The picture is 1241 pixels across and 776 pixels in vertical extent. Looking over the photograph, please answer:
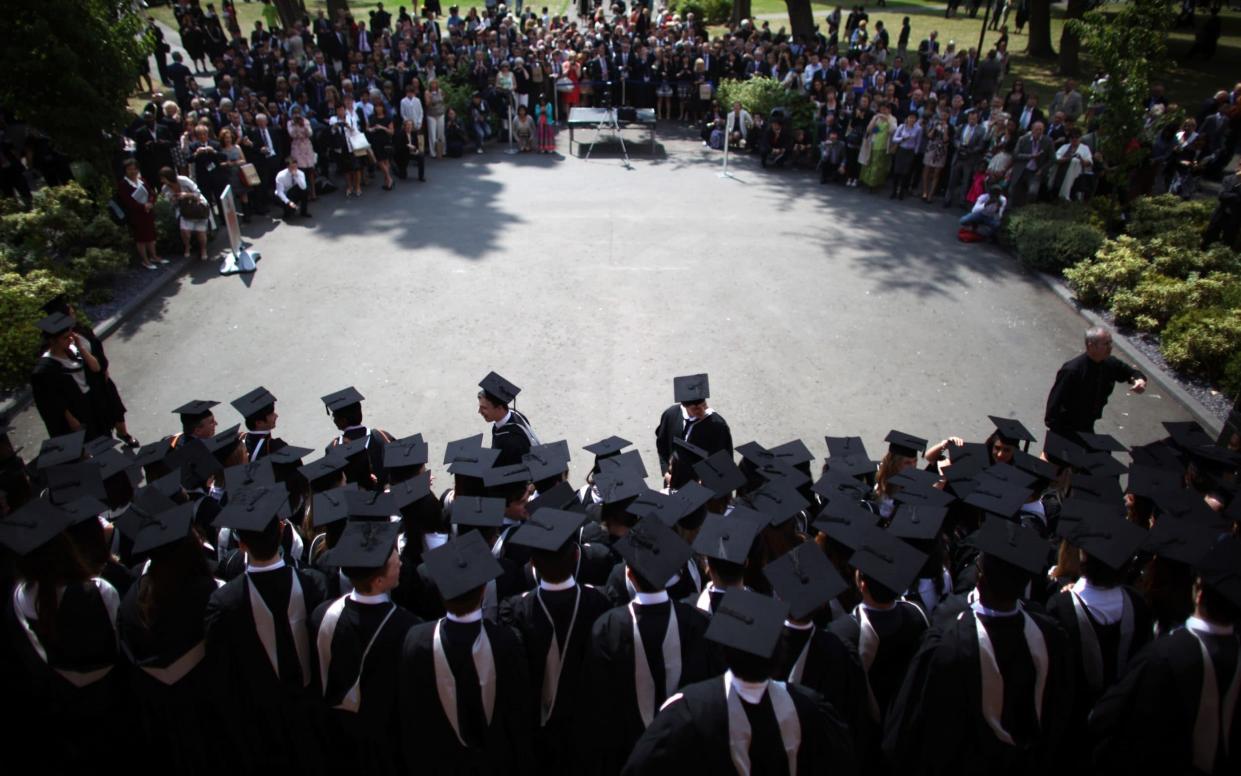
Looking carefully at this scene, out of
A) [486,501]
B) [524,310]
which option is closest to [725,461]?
[486,501]

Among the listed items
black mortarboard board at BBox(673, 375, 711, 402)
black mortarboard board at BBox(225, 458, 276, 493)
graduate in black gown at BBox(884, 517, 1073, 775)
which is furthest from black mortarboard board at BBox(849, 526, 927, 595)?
black mortarboard board at BBox(225, 458, 276, 493)

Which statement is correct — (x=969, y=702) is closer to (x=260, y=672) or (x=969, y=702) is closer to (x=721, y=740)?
(x=721, y=740)

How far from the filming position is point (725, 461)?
5.50 metres

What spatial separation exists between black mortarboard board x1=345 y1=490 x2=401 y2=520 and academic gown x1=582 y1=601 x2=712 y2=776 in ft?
5.14

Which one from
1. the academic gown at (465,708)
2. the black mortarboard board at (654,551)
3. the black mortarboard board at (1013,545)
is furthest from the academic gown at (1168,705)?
the academic gown at (465,708)

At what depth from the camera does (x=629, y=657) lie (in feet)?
11.8

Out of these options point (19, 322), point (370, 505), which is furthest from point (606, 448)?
point (19, 322)

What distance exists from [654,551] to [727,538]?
40 centimetres

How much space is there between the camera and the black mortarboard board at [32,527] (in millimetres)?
3686

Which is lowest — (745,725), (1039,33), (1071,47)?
(745,725)

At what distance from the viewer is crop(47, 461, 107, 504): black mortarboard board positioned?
481 cm

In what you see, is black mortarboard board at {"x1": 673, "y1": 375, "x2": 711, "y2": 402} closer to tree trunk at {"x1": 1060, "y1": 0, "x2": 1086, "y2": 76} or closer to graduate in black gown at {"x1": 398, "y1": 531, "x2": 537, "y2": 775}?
graduate in black gown at {"x1": 398, "y1": 531, "x2": 537, "y2": 775}

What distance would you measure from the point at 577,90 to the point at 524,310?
1264 cm

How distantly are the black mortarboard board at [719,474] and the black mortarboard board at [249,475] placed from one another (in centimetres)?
280
